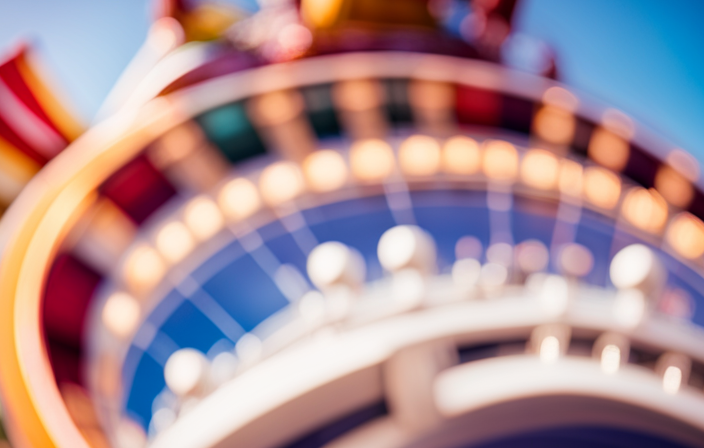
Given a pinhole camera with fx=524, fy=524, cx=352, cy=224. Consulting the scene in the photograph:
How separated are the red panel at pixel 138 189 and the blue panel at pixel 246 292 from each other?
1.28ft

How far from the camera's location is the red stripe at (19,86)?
2127 millimetres

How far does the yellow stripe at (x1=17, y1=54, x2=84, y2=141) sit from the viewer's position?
2.19 meters

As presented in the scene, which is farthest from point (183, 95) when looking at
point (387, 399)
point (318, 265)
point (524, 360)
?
point (524, 360)

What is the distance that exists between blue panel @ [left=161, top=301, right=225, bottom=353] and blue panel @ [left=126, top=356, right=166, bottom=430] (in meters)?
0.13

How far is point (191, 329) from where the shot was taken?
213cm

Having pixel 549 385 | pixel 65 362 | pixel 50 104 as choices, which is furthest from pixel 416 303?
pixel 50 104

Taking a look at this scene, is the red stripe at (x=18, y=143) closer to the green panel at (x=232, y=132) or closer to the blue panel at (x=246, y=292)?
the green panel at (x=232, y=132)

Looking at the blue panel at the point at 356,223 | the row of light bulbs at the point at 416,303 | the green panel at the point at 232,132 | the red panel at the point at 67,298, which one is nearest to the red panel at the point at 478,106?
the blue panel at the point at 356,223

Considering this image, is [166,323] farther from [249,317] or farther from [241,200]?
[241,200]

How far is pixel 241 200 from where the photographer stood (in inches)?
88.7

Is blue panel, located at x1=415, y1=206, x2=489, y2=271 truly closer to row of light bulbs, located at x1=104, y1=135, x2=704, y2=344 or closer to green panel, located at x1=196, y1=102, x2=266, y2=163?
row of light bulbs, located at x1=104, y1=135, x2=704, y2=344

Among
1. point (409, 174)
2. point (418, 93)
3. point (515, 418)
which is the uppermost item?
point (418, 93)

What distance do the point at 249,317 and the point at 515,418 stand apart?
117 cm

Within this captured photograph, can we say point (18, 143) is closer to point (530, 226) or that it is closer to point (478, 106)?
point (478, 106)
